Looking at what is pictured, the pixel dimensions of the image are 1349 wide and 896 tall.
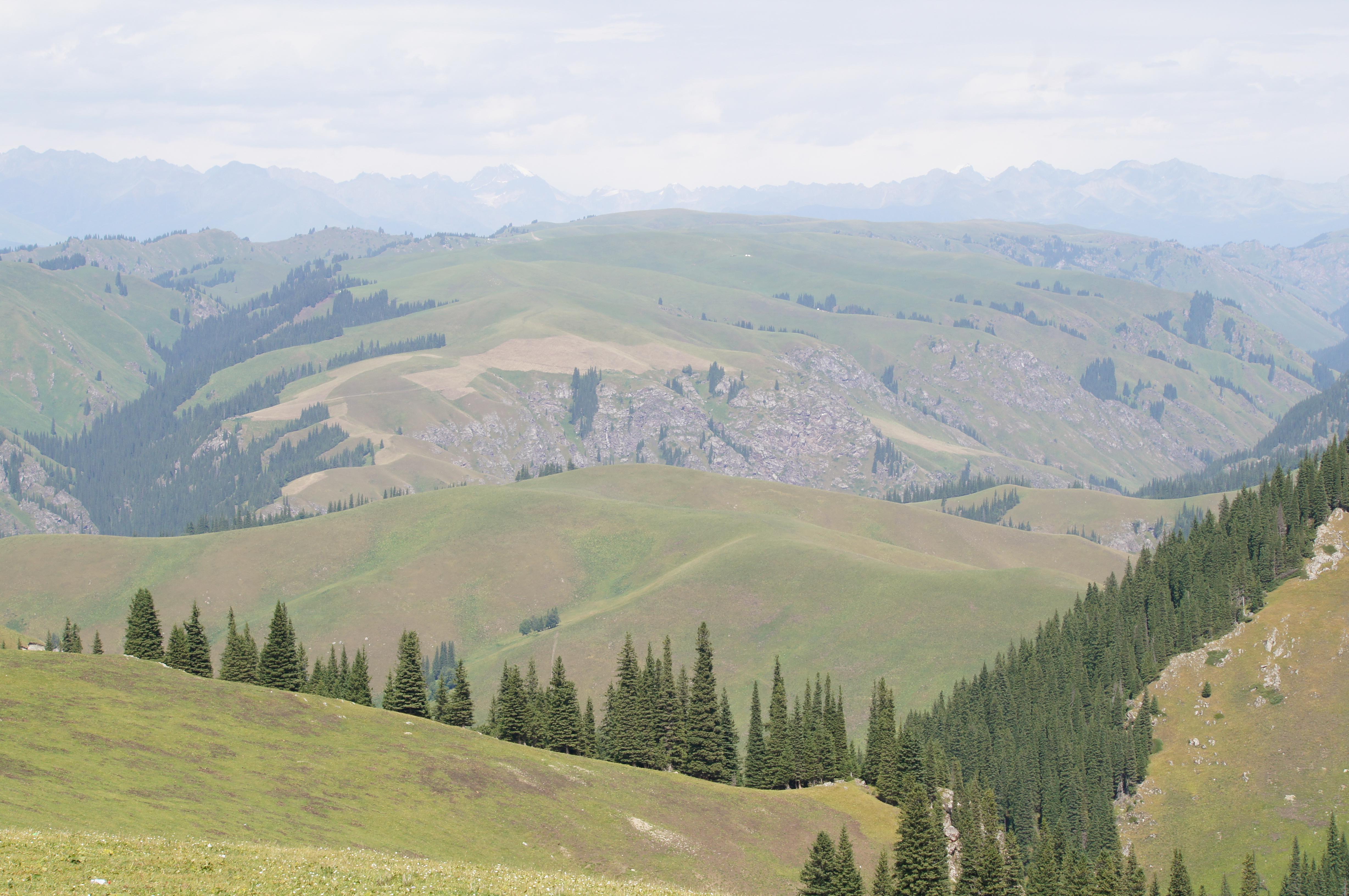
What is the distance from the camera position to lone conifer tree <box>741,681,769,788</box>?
132000 millimetres

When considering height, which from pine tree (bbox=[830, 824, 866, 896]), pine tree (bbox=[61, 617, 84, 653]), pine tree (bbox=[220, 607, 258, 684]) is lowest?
pine tree (bbox=[830, 824, 866, 896])

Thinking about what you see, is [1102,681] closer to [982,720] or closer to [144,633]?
[982,720]

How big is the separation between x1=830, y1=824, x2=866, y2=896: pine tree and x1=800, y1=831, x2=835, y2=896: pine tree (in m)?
0.17

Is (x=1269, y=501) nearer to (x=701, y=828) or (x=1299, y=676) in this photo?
(x=1299, y=676)

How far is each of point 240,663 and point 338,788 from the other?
38.0 meters

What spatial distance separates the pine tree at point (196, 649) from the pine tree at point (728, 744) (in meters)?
54.2

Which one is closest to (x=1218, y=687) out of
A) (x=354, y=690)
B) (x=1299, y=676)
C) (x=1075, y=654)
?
(x=1299, y=676)

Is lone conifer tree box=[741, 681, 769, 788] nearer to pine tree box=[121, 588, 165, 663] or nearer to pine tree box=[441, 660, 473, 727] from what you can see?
pine tree box=[441, 660, 473, 727]

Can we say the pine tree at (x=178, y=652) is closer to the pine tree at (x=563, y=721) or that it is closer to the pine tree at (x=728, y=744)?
the pine tree at (x=563, y=721)

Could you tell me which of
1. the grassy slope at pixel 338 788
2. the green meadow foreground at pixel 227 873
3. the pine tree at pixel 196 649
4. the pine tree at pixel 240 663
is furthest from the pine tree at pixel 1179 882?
the pine tree at pixel 196 649

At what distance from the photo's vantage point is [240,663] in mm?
117500

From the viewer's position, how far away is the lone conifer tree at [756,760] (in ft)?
433

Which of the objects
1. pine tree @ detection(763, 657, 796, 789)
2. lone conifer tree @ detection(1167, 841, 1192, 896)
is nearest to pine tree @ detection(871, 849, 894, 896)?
lone conifer tree @ detection(1167, 841, 1192, 896)

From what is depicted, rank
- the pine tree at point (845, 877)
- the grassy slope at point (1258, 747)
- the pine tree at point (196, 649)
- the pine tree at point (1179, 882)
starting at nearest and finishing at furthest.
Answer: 1. the pine tree at point (845, 877)
2. the pine tree at point (1179, 882)
3. the pine tree at point (196, 649)
4. the grassy slope at point (1258, 747)
